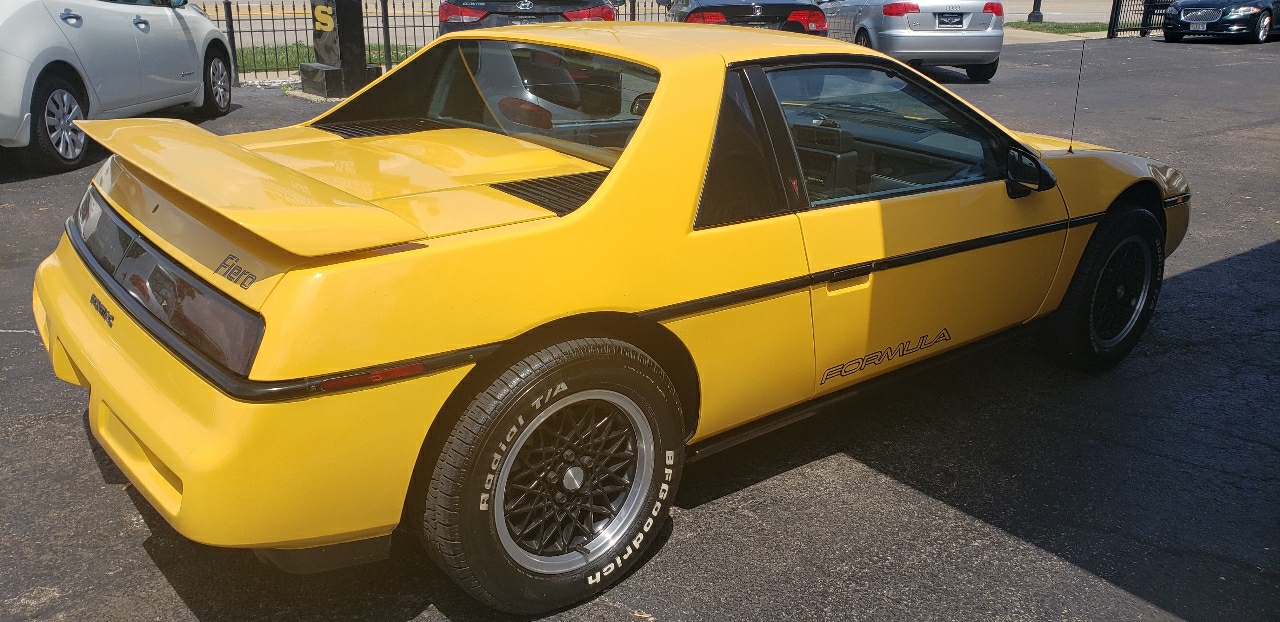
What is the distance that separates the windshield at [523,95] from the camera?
3.26 meters

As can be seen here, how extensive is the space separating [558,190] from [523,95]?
2.81ft

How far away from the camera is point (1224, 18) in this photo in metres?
19.8

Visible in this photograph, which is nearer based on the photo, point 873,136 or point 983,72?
point 873,136

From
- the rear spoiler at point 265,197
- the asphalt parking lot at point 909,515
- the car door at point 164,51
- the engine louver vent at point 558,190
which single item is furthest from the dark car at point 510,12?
the rear spoiler at point 265,197

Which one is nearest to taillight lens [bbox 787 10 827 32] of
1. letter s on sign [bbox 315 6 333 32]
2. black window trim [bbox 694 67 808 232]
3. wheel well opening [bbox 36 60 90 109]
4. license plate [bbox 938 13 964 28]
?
license plate [bbox 938 13 964 28]

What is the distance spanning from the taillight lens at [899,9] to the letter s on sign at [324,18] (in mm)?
6735

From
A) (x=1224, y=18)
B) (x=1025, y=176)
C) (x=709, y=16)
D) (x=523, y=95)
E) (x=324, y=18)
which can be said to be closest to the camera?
(x=523, y=95)

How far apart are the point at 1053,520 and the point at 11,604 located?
301 cm

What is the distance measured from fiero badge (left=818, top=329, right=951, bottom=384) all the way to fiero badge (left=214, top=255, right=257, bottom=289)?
1.78m

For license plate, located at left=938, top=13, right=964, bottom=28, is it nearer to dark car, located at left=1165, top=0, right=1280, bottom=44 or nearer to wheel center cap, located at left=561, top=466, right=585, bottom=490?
dark car, located at left=1165, top=0, right=1280, bottom=44

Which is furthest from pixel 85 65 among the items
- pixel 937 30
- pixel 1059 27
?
pixel 1059 27

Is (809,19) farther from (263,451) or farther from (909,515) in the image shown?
(263,451)

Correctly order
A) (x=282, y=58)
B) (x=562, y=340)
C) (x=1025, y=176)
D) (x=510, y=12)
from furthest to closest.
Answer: (x=282, y=58) → (x=510, y=12) → (x=1025, y=176) → (x=562, y=340)

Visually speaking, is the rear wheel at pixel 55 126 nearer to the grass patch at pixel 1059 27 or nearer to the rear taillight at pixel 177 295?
the rear taillight at pixel 177 295
